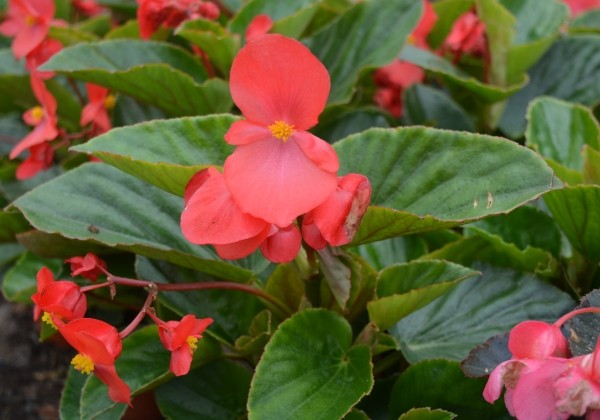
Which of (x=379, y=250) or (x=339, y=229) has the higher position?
(x=339, y=229)

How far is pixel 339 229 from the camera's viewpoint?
2.04ft

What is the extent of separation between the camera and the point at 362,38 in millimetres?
1112

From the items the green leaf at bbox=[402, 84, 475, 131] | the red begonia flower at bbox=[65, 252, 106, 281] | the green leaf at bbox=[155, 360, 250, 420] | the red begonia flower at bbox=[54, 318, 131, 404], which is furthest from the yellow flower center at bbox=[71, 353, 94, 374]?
the green leaf at bbox=[402, 84, 475, 131]

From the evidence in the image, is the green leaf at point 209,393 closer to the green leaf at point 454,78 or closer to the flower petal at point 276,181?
the flower petal at point 276,181

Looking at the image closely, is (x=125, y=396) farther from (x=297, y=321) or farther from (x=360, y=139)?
(x=360, y=139)

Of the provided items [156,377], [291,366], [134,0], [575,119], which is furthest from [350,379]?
[134,0]

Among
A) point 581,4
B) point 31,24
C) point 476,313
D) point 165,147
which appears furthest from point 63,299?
point 581,4

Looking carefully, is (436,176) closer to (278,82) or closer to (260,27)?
(278,82)

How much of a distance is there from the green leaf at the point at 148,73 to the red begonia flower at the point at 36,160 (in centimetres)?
12

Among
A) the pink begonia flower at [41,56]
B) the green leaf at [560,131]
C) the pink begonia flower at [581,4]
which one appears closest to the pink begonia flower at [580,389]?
the green leaf at [560,131]

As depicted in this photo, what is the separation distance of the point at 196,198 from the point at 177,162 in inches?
6.3

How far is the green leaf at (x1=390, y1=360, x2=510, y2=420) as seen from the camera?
2.55 feet

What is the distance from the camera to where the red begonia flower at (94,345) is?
2.10 feet

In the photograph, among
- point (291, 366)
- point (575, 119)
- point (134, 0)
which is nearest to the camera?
point (291, 366)
